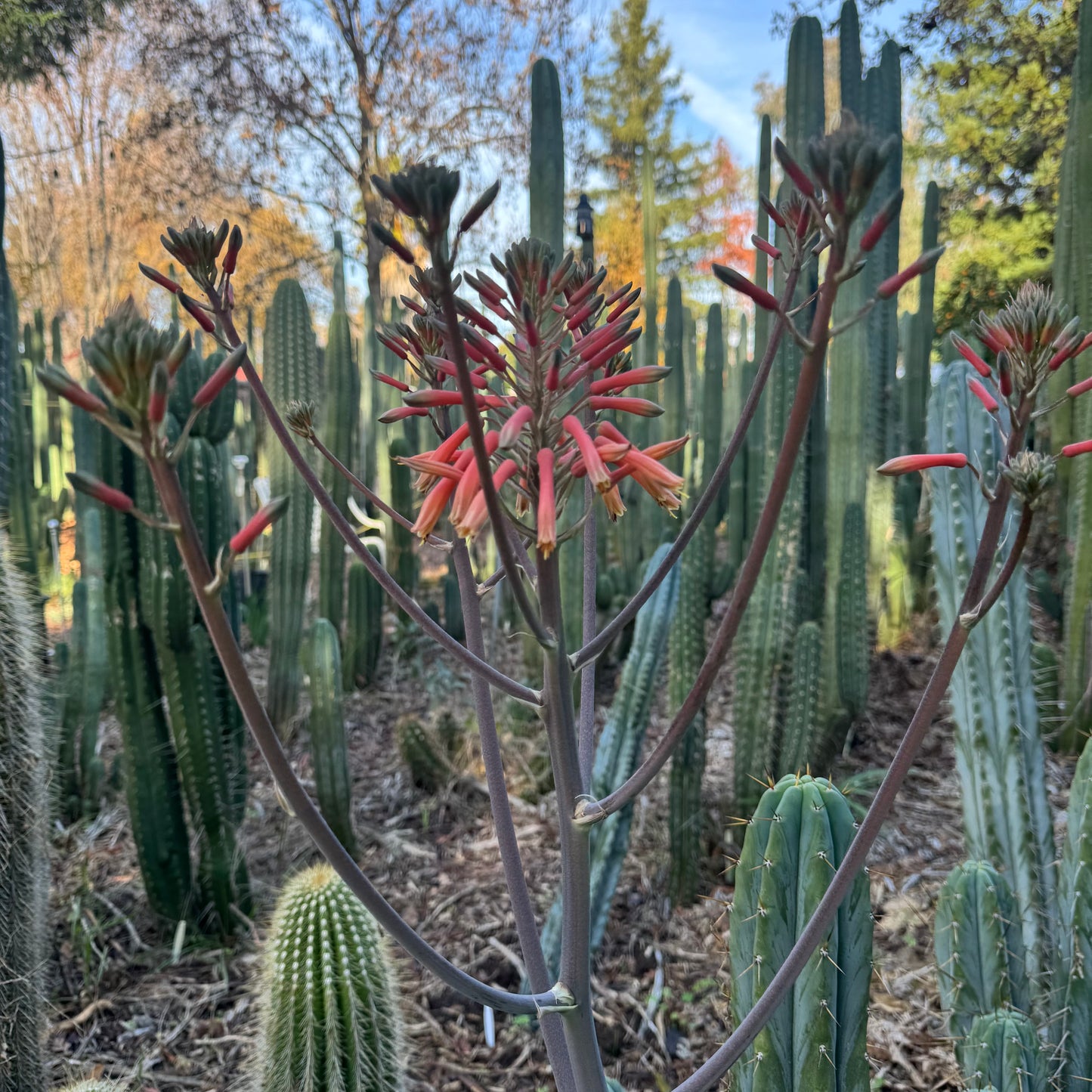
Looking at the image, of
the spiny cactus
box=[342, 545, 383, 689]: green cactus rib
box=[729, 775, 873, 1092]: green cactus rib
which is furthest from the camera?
box=[342, 545, 383, 689]: green cactus rib

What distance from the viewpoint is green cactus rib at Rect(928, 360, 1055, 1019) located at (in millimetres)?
1609

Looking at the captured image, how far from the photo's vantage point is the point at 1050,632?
400 centimetres

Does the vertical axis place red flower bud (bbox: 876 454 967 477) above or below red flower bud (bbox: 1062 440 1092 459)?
→ below

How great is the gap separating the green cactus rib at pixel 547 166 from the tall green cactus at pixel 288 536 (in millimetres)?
1421

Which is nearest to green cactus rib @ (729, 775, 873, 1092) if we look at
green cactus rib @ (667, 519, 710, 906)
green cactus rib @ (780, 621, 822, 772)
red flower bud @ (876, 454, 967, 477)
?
red flower bud @ (876, 454, 967, 477)

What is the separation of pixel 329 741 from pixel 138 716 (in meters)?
0.52

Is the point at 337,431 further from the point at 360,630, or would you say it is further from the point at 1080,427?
the point at 1080,427

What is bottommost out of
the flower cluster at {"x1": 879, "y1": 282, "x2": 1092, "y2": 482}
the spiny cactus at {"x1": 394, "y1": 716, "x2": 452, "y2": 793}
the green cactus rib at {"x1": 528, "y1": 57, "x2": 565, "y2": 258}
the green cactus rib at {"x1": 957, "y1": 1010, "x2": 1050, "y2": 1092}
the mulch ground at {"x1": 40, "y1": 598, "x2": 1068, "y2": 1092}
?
the mulch ground at {"x1": 40, "y1": 598, "x2": 1068, "y2": 1092}

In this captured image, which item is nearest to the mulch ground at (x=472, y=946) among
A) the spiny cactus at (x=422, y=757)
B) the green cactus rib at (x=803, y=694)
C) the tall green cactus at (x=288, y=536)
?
the spiny cactus at (x=422, y=757)

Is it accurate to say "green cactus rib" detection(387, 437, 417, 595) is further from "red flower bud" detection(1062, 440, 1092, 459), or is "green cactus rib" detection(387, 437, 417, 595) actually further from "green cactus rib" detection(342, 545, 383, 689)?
"red flower bud" detection(1062, 440, 1092, 459)

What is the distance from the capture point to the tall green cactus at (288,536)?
3396 mm

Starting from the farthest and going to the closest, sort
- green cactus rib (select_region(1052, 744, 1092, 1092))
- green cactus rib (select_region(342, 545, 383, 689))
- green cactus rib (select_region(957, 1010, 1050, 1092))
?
1. green cactus rib (select_region(342, 545, 383, 689))
2. green cactus rib (select_region(1052, 744, 1092, 1092))
3. green cactus rib (select_region(957, 1010, 1050, 1092))

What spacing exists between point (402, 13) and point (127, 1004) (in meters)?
11.1

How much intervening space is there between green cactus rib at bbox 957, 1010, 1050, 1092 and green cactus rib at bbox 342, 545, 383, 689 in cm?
341
